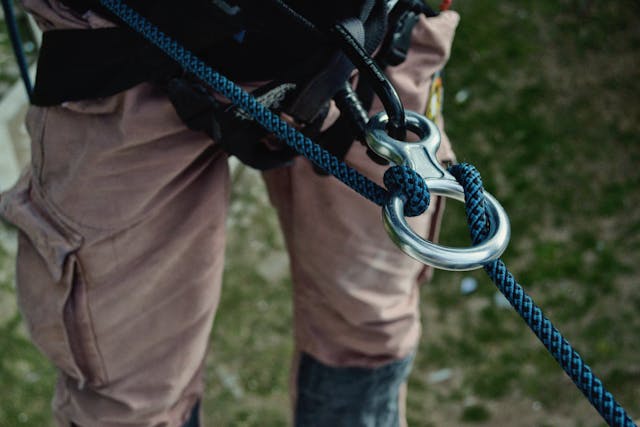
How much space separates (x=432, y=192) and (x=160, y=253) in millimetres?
507

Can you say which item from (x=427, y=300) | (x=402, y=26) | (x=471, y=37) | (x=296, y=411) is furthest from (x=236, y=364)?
(x=471, y=37)

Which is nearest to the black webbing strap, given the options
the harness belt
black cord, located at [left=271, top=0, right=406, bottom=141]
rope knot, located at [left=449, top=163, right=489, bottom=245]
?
the harness belt

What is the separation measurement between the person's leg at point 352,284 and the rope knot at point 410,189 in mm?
426

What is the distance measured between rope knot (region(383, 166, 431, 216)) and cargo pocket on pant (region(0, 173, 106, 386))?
530 millimetres

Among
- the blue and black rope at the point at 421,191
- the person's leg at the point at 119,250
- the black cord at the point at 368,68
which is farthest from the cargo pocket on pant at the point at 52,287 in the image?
the black cord at the point at 368,68

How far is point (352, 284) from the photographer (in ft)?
4.00

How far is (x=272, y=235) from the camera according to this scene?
6.45 ft

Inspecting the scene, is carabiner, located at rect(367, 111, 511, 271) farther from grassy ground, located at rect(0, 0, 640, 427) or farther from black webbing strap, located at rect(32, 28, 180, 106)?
grassy ground, located at rect(0, 0, 640, 427)

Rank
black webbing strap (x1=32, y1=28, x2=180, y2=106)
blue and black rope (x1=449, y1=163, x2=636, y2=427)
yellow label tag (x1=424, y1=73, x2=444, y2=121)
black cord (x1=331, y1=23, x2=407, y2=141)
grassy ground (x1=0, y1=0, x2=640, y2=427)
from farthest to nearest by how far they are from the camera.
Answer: grassy ground (x1=0, y1=0, x2=640, y2=427)
yellow label tag (x1=424, y1=73, x2=444, y2=121)
black webbing strap (x1=32, y1=28, x2=180, y2=106)
black cord (x1=331, y1=23, x2=407, y2=141)
blue and black rope (x1=449, y1=163, x2=636, y2=427)

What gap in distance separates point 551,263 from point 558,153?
16.0 inches

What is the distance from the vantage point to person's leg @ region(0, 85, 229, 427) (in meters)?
0.99

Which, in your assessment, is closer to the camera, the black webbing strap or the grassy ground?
the black webbing strap

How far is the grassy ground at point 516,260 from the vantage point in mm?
1674

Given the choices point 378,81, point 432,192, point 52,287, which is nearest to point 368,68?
point 378,81
